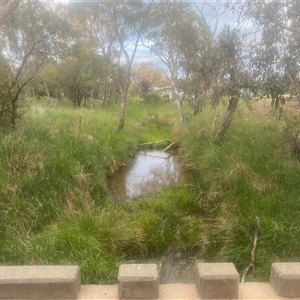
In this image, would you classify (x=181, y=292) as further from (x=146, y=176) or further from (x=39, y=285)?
(x=146, y=176)

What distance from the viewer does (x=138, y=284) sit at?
7.41 feet

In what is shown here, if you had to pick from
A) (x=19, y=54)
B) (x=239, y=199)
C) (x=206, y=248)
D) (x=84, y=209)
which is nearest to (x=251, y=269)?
(x=206, y=248)

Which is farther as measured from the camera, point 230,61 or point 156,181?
point 156,181

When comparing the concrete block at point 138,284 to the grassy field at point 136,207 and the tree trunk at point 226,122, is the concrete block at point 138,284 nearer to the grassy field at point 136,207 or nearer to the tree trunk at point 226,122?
the grassy field at point 136,207

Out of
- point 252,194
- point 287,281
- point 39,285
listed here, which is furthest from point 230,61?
point 39,285

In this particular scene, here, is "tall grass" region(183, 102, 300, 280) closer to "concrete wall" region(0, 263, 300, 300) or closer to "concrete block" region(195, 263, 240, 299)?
"concrete wall" region(0, 263, 300, 300)

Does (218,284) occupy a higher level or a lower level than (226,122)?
lower

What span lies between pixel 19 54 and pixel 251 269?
1527cm

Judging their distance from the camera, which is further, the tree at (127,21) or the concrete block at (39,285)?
the tree at (127,21)

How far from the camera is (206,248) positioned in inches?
182

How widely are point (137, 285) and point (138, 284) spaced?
0.01 m

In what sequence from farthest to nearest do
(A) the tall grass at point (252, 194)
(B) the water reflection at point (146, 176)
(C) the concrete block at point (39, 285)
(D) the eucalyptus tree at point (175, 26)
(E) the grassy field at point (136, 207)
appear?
1. (D) the eucalyptus tree at point (175, 26)
2. (B) the water reflection at point (146, 176)
3. (A) the tall grass at point (252, 194)
4. (E) the grassy field at point (136, 207)
5. (C) the concrete block at point (39, 285)

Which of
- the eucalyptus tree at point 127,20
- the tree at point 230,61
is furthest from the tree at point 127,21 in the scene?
the tree at point 230,61

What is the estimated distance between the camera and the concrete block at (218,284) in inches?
89.3
